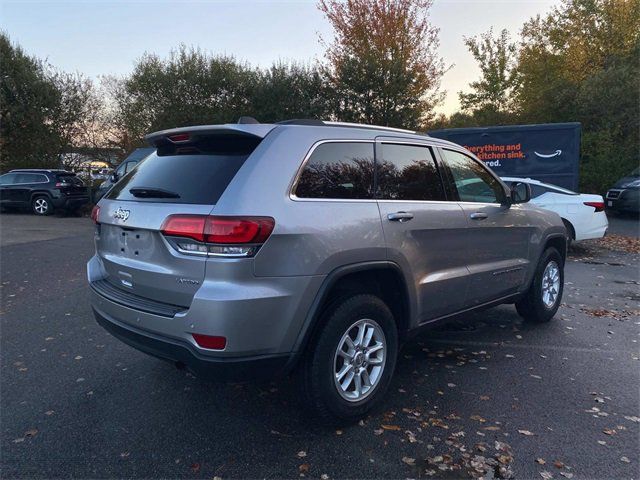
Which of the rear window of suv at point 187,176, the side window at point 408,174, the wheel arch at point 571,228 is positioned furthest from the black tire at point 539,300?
the wheel arch at point 571,228

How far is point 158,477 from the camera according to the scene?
262 cm

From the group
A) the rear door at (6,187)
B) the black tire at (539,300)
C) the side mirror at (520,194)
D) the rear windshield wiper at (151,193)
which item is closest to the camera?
the rear windshield wiper at (151,193)

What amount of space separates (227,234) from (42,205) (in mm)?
17301

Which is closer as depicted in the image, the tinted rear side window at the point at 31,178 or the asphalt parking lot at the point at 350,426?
the asphalt parking lot at the point at 350,426

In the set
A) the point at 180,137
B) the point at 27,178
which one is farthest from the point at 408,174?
the point at 27,178

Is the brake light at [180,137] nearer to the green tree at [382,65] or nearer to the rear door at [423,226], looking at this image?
the rear door at [423,226]

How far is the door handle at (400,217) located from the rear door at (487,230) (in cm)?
75

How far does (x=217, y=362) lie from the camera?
8.55 ft

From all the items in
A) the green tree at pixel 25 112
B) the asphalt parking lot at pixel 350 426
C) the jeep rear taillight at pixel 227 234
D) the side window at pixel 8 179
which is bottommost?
the asphalt parking lot at pixel 350 426

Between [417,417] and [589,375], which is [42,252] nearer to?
[417,417]

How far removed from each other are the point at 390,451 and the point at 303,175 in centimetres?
171

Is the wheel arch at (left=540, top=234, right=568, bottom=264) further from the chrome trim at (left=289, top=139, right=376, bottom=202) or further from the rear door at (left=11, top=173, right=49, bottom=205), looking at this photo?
the rear door at (left=11, top=173, right=49, bottom=205)

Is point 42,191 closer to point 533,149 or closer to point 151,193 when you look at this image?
point 533,149

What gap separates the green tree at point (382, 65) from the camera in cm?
1888
